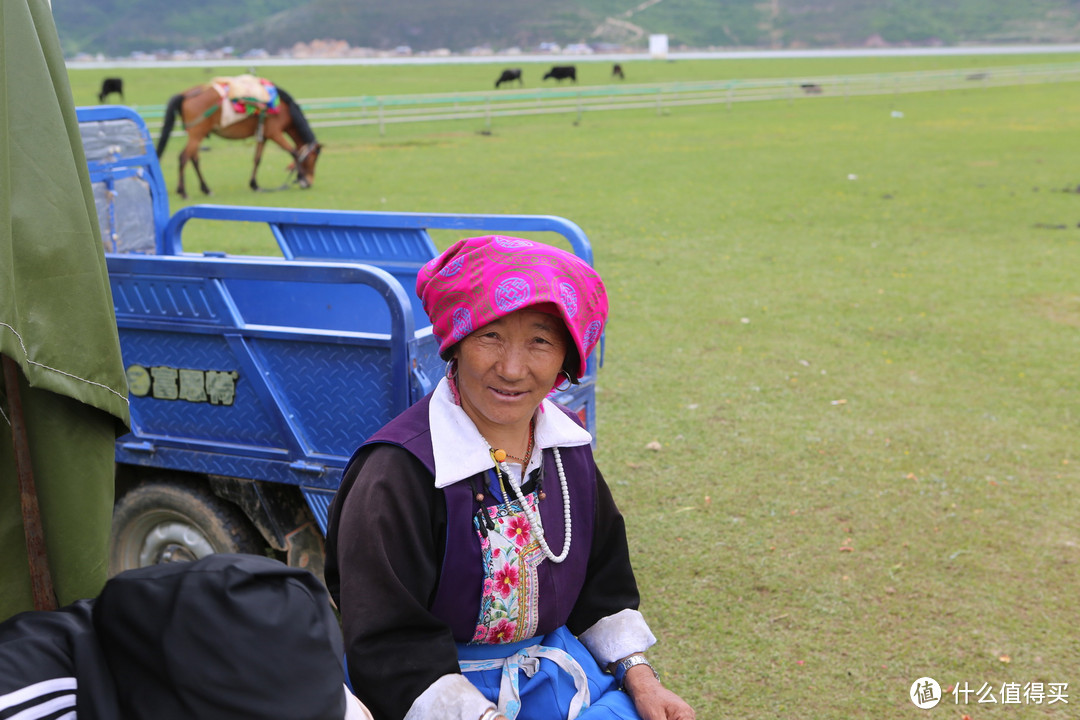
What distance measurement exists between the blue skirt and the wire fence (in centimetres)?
2219

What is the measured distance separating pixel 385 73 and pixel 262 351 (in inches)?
2071

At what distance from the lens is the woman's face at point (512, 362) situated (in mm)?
1967

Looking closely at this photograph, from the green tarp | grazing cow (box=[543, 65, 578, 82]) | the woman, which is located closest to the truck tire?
the woman

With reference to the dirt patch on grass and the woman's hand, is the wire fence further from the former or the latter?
the woman's hand

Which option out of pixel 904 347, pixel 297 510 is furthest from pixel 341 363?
pixel 904 347

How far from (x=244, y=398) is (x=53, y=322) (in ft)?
4.94

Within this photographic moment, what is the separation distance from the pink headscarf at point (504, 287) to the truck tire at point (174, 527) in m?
1.68

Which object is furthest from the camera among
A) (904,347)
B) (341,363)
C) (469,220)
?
(904,347)

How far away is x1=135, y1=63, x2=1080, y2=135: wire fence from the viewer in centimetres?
2591

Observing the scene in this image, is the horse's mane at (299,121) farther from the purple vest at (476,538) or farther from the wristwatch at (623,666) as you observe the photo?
the wristwatch at (623,666)

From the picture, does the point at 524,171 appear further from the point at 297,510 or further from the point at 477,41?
the point at 477,41

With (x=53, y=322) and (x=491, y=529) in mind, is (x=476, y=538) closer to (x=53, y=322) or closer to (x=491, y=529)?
(x=491, y=529)

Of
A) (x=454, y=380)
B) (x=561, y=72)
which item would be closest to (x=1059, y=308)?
(x=454, y=380)

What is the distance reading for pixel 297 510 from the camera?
11.0 feet
